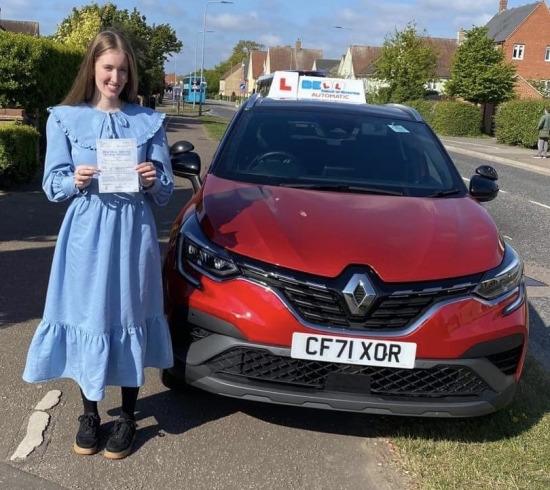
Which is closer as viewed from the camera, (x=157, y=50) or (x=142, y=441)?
(x=142, y=441)

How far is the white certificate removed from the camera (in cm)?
281

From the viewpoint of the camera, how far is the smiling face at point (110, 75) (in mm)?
2920

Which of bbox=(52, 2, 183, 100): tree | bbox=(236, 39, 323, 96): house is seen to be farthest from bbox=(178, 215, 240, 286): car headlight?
bbox=(236, 39, 323, 96): house

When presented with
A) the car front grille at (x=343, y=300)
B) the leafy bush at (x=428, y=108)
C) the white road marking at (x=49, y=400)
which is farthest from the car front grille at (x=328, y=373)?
the leafy bush at (x=428, y=108)

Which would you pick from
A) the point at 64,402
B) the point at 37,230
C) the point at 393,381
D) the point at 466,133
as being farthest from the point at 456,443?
the point at 466,133

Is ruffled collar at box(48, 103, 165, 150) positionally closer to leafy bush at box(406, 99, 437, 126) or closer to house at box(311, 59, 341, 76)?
leafy bush at box(406, 99, 437, 126)

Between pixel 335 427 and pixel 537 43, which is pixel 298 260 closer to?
pixel 335 427

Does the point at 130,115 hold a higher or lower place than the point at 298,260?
higher

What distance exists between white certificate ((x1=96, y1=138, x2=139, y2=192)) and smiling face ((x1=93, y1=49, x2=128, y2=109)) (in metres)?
0.25

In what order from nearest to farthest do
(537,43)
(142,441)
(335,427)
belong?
1. (142,441)
2. (335,427)
3. (537,43)

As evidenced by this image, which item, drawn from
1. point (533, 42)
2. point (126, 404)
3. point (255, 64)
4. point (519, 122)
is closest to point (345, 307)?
point (126, 404)

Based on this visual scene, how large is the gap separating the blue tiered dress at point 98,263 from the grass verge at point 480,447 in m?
1.38

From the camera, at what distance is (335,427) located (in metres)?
3.62

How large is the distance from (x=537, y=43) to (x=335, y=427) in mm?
64165
